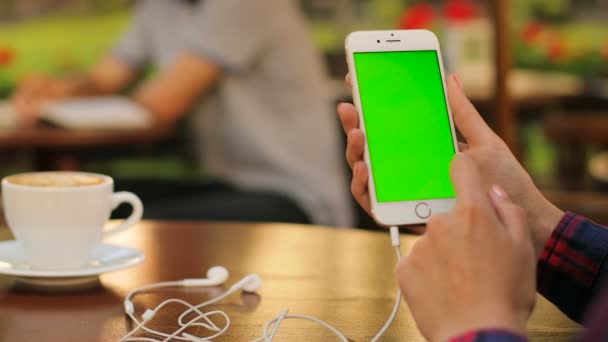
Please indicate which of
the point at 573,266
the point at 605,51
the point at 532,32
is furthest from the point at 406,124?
the point at 605,51

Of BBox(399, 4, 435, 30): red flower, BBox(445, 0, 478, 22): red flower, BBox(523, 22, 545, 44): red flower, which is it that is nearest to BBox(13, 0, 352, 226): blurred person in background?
BBox(399, 4, 435, 30): red flower

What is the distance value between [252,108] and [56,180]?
1327mm

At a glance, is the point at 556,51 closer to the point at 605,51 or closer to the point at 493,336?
the point at 605,51

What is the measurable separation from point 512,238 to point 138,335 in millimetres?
348

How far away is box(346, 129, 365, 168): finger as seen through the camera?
3.06ft

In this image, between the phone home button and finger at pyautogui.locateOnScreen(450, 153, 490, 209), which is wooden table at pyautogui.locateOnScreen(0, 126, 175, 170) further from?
finger at pyautogui.locateOnScreen(450, 153, 490, 209)

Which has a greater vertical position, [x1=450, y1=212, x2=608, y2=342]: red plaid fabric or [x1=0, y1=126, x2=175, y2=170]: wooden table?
[x1=450, y1=212, x2=608, y2=342]: red plaid fabric

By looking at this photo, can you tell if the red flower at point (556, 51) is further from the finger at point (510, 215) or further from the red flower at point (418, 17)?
the finger at point (510, 215)

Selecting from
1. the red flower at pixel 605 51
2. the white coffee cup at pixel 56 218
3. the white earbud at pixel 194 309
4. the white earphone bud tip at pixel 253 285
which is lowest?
the red flower at pixel 605 51

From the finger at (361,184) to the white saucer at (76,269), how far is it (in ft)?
0.91

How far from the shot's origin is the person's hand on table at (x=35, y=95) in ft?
8.00

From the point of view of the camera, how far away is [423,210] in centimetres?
95

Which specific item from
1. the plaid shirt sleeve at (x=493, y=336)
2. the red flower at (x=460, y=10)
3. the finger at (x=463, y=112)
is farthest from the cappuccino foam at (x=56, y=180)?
the red flower at (x=460, y=10)

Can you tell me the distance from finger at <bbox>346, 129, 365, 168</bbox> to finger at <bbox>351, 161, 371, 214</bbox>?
0.04 feet
